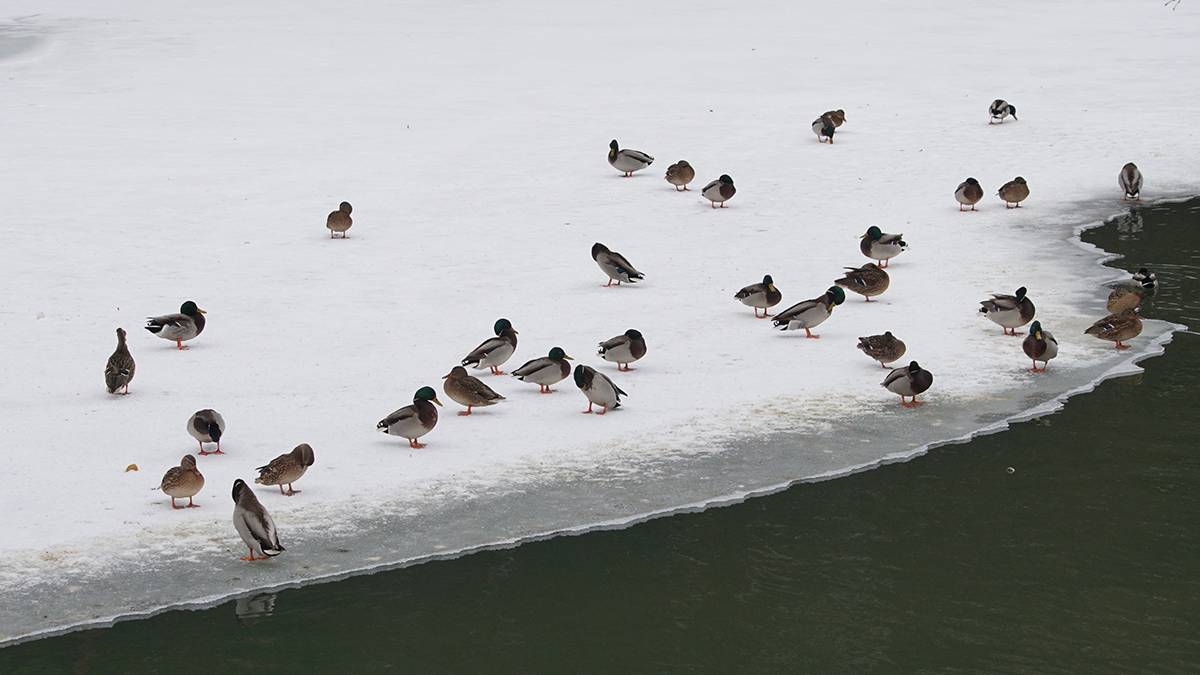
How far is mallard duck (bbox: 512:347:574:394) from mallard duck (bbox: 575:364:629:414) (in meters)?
0.60

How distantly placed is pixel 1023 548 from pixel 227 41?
3045 cm

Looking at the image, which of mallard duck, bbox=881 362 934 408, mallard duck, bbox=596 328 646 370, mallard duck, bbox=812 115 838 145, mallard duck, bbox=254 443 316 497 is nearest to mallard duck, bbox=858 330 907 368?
mallard duck, bbox=881 362 934 408

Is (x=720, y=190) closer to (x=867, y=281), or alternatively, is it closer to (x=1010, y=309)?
(x=867, y=281)

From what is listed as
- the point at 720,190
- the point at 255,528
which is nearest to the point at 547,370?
the point at 255,528

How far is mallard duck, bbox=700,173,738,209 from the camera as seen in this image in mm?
20562

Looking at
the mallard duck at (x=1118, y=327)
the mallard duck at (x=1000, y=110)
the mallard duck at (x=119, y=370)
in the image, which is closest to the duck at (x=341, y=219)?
the mallard duck at (x=119, y=370)

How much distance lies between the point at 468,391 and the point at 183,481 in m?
2.93

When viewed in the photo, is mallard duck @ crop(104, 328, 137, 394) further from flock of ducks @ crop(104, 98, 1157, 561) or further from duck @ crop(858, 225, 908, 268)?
duck @ crop(858, 225, 908, 268)

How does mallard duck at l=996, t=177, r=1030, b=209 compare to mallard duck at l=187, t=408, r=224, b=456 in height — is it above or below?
above

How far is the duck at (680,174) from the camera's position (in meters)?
21.7

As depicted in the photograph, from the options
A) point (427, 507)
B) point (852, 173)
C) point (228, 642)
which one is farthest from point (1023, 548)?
point (852, 173)

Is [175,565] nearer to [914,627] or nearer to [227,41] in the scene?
[914,627]

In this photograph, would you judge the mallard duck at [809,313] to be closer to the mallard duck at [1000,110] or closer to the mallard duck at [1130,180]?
the mallard duck at [1130,180]

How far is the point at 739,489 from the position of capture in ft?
35.5
